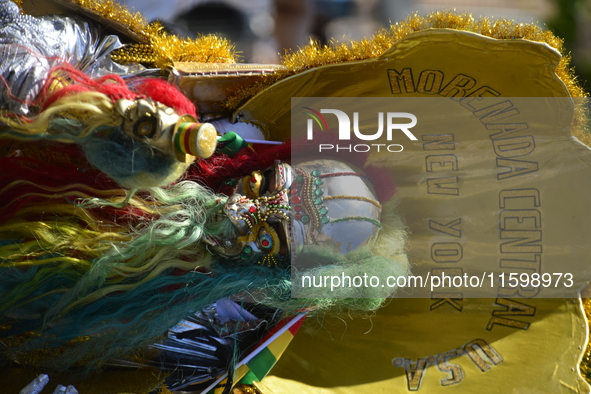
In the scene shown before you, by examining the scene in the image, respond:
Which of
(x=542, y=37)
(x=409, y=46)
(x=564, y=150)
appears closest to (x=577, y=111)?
(x=564, y=150)

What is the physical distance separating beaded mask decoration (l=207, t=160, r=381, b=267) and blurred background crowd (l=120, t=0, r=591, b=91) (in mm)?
1548

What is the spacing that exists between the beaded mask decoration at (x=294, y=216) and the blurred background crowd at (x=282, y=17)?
1.55 metres

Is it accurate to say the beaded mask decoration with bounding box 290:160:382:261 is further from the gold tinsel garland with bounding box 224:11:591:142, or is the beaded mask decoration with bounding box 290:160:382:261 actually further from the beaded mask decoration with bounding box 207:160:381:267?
the gold tinsel garland with bounding box 224:11:591:142

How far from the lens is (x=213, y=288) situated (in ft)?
3.76

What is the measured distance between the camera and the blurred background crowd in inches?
106

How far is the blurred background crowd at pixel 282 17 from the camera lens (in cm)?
270

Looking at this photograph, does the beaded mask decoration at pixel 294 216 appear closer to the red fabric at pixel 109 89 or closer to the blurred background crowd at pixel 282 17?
the red fabric at pixel 109 89

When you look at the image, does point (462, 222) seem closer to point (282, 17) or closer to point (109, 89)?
point (109, 89)

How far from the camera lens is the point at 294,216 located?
114 cm

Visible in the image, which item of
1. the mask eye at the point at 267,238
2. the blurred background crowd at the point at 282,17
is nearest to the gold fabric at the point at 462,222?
the mask eye at the point at 267,238

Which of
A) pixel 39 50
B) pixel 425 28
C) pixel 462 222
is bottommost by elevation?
pixel 462 222

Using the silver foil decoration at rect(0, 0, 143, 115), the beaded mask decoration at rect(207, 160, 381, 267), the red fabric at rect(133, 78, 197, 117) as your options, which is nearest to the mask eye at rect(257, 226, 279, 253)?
the beaded mask decoration at rect(207, 160, 381, 267)

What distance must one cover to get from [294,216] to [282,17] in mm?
2183

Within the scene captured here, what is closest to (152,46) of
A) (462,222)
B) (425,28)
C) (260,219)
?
(260,219)
